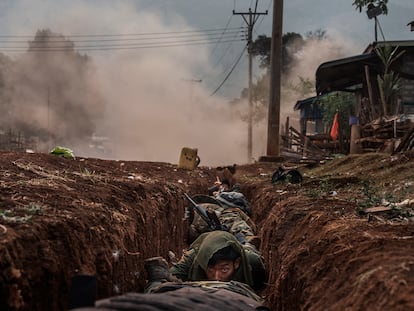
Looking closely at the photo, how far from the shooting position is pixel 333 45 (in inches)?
3501

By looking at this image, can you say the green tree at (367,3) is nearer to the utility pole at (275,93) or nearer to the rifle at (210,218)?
the utility pole at (275,93)

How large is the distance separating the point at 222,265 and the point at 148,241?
1.05 m

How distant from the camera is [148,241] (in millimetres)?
7074

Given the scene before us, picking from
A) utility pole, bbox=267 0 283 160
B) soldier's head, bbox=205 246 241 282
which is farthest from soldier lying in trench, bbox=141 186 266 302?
utility pole, bbox=267 0 283 160

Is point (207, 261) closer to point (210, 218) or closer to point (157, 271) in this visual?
point (157, 271)

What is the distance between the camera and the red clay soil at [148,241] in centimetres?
354

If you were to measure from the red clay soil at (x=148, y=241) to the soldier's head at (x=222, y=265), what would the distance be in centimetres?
53

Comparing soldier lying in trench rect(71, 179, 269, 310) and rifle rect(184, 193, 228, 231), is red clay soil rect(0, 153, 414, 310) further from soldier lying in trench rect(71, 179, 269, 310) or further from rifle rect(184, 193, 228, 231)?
rifle rect(184, 193, 228, 231)

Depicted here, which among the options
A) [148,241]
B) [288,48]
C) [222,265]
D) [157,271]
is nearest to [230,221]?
[148,241]

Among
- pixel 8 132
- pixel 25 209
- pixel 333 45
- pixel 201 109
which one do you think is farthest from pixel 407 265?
pixel 333 45

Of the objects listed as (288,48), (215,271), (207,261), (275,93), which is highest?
(288,48)

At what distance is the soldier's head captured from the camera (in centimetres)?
650

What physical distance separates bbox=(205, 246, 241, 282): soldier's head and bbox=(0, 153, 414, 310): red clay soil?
0.53 meters

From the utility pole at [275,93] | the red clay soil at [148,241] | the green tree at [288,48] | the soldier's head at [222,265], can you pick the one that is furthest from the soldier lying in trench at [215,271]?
the green tree at [288,48]
